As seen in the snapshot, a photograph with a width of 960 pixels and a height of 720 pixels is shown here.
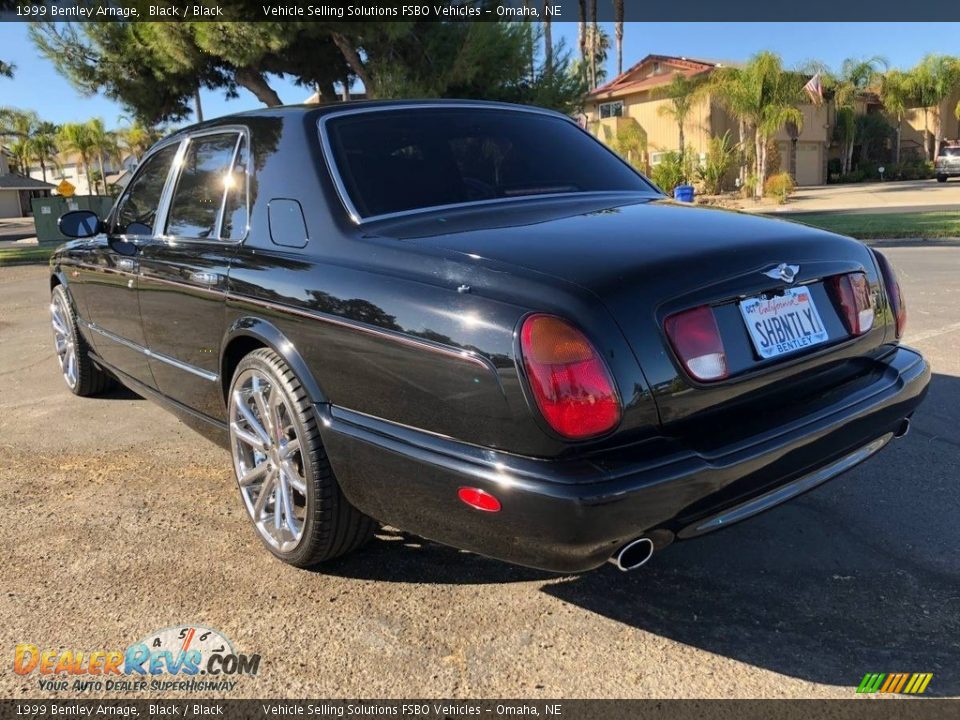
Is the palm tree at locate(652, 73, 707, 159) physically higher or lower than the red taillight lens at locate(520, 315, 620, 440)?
higher

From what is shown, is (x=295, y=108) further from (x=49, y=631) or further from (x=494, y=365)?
(x=49, y=631)

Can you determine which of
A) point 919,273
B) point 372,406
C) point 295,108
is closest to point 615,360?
point 372,406

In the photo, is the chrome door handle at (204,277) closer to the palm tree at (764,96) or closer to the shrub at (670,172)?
the palm tree at (764,96)

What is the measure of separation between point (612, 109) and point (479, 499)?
1486 inches

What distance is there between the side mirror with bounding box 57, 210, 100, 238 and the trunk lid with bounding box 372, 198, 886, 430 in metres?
2.73

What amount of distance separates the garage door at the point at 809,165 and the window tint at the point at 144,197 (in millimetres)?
38600

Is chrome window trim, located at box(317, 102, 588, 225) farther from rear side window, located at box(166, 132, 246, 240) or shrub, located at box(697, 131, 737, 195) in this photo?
shrub, located at box(697, 131, 737, 195)

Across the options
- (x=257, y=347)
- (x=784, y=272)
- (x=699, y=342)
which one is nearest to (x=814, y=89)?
(x=784, y=272)

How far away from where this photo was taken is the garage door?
125ft

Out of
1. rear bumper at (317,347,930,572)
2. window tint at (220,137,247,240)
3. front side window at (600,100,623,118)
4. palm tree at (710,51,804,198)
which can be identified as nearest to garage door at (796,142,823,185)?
front side window at (600,100,623,118)

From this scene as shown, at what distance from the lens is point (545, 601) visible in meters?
2.71

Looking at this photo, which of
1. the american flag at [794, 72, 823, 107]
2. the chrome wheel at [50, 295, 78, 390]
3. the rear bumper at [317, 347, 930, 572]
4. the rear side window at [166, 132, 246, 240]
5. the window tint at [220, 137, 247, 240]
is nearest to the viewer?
the rear bumper at [317, 347, 930, 572]

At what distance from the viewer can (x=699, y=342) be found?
221 cm

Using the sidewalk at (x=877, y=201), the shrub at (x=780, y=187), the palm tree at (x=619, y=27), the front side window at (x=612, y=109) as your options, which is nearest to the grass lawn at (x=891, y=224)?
the sidewalk at (x=877, y=201)
